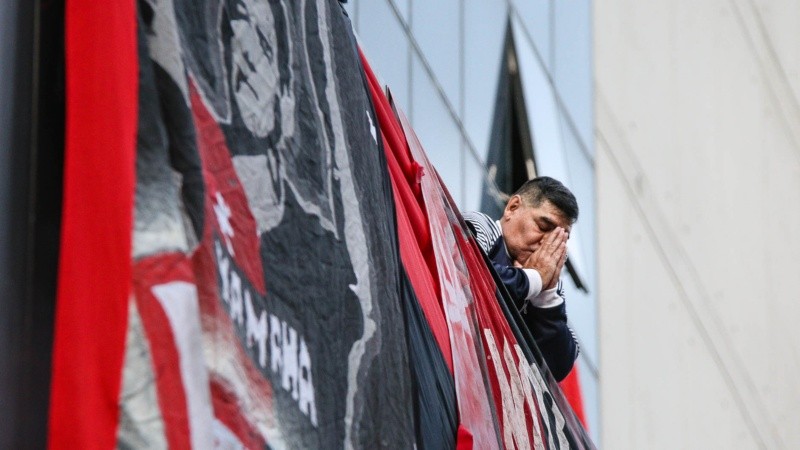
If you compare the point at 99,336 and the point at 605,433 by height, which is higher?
the point at 99,336

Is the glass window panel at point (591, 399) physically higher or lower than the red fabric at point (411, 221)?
lower

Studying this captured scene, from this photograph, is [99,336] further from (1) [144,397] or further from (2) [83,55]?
(2) [83,55]

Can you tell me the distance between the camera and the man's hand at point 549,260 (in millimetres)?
6270

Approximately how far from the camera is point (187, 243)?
11.7ft

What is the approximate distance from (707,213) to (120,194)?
1345cm

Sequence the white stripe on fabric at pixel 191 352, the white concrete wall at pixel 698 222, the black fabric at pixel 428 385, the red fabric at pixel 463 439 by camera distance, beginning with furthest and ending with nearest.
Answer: the white concrete wall at pixel 698 222
the red fabric at pixel 463 439
the black fabric at pixel 428 385
the white stripe on fabric at pixel 191 352

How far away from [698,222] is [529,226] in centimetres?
982

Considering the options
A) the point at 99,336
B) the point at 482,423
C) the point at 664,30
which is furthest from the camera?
the point at 664,30

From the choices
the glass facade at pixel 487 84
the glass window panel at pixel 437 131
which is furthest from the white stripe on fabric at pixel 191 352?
the glass window panel at pixel 437 131

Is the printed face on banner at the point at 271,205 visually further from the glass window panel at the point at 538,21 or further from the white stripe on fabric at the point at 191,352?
the glass window panel at the point at 538,21

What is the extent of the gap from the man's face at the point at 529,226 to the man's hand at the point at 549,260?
14 cm

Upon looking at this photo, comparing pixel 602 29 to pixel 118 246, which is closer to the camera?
pixel 118 246

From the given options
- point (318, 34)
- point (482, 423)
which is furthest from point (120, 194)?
point (482, 423)

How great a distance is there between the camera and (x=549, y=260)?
627cm
